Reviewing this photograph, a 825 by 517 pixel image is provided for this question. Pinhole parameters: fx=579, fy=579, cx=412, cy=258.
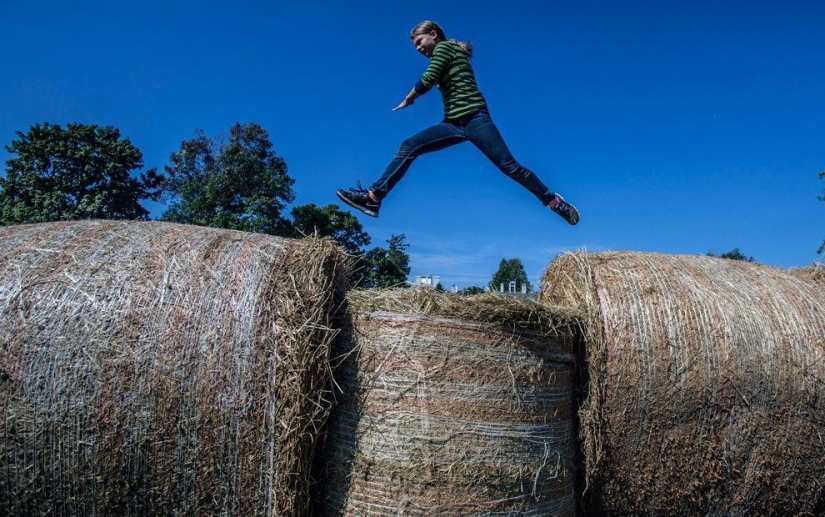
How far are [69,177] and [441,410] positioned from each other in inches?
883

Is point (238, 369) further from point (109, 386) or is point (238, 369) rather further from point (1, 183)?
point (1, 183)

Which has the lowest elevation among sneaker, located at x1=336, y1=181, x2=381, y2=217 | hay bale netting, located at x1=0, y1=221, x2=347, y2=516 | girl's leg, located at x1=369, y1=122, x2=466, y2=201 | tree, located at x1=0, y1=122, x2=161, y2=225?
hay bale netting, located at x1=0, y1=221, x2=347, y2=516

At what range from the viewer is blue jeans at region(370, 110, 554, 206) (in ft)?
15.1

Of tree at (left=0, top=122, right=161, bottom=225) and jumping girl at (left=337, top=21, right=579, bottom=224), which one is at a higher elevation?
tree at (left=0, top=122, right=161, bottom=225)

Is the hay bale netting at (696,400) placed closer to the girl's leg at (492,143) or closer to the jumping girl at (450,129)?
the girl's leg at (492,143)

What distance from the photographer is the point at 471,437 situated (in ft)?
10.8

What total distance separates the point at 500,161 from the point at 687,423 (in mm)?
2332

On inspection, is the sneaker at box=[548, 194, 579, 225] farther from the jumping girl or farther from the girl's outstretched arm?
the girl's outstretched arm

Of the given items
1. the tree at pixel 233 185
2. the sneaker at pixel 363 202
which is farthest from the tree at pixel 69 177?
the sneaker at pixel 363 202

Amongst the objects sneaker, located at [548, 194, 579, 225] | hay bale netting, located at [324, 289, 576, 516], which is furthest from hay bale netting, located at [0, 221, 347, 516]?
sneaker, located at [548, 194, 579, 225]

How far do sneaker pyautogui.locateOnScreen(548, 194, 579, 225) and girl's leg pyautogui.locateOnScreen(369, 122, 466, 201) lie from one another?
0.98 meters

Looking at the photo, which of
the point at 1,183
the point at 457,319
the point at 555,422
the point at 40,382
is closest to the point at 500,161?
the point at 457,319

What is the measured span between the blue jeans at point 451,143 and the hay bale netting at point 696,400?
3.87ft

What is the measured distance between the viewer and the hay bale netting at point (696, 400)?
3.88 metres
